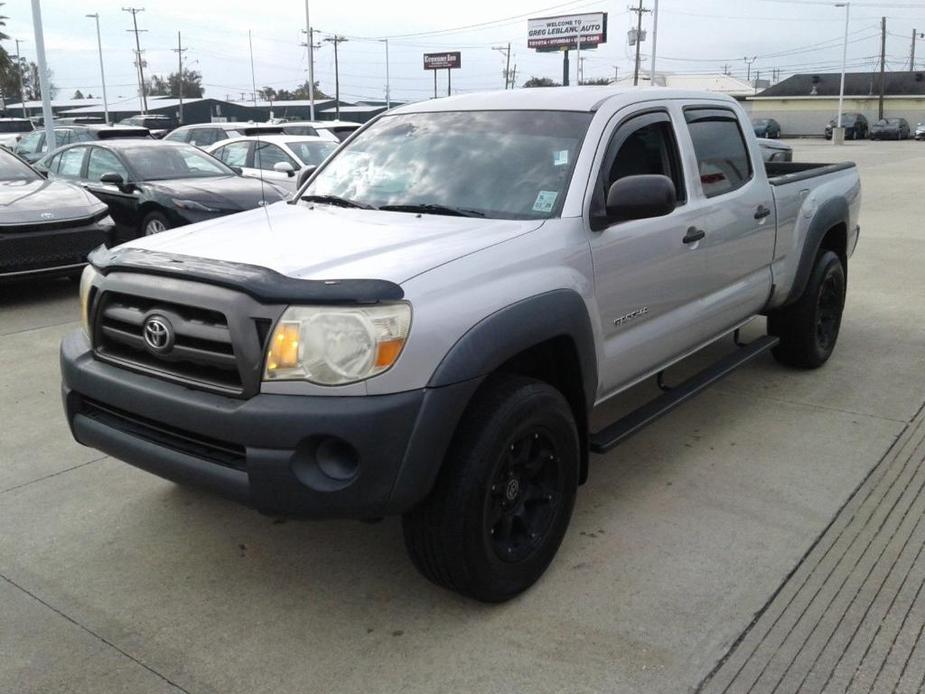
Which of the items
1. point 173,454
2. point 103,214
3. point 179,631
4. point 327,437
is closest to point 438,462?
point 327,437

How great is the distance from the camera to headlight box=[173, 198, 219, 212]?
9406 mm

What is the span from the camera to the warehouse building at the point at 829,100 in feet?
235

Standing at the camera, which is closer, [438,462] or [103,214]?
[438,462]

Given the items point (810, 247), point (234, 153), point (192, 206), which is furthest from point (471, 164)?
point (234, 153)

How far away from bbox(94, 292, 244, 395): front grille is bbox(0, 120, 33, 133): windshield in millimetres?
28127

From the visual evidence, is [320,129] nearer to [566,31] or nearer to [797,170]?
[797,170]

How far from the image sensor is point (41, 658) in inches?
113

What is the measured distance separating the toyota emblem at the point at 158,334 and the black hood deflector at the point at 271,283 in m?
0.16

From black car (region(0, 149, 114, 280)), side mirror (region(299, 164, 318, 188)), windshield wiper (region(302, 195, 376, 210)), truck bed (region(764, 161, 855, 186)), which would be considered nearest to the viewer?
windshield wiper (region(302, 195, 376, 210))

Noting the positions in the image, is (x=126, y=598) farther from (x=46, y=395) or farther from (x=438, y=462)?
(x=46, y=395)

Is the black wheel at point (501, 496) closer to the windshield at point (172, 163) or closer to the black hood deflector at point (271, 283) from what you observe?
the black hood deflector at point (271, 283)

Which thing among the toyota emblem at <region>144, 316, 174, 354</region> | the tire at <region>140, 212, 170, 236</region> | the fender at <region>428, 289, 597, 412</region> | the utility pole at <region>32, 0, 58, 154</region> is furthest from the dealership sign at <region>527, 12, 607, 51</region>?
the toyota emblem at <region>144, 316, 174, 354</region>

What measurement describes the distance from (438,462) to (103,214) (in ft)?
23.1

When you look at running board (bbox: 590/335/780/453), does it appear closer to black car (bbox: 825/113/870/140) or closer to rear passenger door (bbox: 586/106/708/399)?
rear passenger door (bbox: 586/106/708/399)
